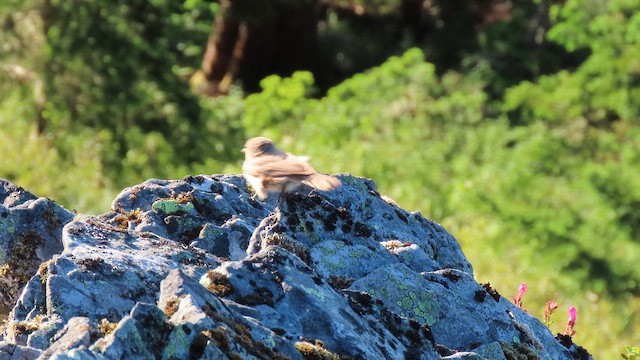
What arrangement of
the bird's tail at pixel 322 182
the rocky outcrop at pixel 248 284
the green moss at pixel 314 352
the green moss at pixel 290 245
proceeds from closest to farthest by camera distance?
the rocky outcrop at pixel 248 284, the green moss at pixel 314 352, the green moss at pixel 290 245, the bird's tail at pixel 322 182

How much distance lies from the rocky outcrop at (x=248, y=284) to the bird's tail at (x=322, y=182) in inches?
3.2

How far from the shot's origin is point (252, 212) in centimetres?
531

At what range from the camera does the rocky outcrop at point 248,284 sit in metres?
3.52

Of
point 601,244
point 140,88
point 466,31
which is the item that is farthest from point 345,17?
point 601,244

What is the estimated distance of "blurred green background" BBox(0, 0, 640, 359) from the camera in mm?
15867

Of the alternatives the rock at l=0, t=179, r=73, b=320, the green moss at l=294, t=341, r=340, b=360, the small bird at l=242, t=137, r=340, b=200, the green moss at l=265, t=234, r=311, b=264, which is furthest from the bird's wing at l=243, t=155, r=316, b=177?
the green moss at l=294, t=341, r=340, b=360

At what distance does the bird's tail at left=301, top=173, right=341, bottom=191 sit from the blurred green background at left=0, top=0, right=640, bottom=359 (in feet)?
27.0

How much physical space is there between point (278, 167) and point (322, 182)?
272 mm

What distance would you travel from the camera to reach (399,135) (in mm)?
21344

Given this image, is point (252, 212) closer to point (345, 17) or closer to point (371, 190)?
point (371, 190)

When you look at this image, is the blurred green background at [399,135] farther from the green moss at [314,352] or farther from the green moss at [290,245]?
the green moss at [314,352]

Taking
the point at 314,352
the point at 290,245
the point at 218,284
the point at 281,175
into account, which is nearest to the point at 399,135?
the point at 281,175

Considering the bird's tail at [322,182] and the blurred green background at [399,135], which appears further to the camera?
the blurred green background at [399,135]

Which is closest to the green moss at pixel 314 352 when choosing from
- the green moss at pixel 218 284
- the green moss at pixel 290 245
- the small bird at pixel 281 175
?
the green moss at pixel 218 284
